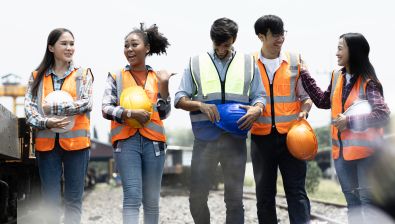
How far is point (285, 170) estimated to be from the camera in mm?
5043

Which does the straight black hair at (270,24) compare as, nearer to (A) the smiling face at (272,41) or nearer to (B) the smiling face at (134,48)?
(A) the smiling face at (272,41)

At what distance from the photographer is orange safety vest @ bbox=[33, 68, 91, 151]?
495 centimetres

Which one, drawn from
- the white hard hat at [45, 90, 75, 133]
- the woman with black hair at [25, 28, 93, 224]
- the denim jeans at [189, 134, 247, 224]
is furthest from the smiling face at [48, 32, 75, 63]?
the denim jeans at [189, 134, 247, 224]

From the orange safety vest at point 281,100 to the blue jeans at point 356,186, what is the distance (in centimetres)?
58

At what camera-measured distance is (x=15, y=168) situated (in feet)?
22.1

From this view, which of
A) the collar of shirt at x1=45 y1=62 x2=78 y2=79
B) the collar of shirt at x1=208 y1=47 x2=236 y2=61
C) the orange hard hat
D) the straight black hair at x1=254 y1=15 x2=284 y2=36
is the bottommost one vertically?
the orange hard hat

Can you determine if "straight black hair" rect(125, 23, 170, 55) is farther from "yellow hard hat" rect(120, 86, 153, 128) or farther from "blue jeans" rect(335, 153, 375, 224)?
"blue jeans" rect(335, 153, 375, 224)

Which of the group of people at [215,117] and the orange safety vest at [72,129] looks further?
the orange safety vest at [72,129]

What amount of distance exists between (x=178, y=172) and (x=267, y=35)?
23572 mm

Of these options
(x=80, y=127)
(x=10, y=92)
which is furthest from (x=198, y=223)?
(x=10, y=92)

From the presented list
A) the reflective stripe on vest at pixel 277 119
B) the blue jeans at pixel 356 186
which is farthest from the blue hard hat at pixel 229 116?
the blue jeans at pixel 356 186

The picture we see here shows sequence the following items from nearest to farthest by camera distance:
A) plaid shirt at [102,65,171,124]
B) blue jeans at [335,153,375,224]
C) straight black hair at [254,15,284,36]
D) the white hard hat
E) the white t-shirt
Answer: plaid shirt at [102,65,171,124], blue jeans at [335,153,375,224], the white hard hat, straight black hair at [254,15,284,36], the white t-shirt

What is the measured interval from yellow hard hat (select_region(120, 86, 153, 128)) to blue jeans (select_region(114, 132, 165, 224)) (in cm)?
14

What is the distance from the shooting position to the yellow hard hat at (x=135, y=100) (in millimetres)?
4723
